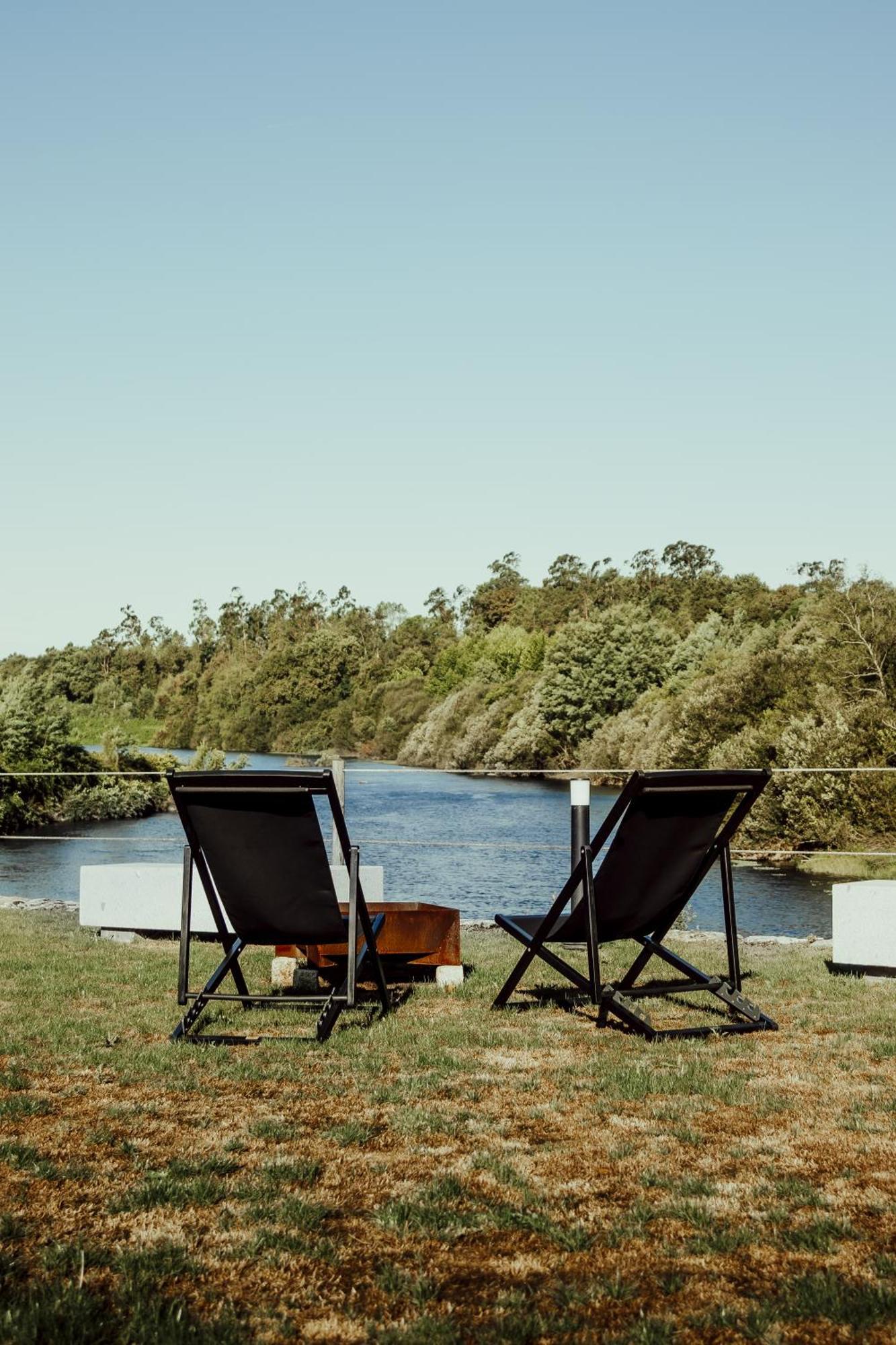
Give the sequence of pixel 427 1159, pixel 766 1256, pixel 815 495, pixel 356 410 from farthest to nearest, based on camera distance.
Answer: pixel 815 495 < pixel 356 410 < pixel 427 1159 < pixel 766 1256

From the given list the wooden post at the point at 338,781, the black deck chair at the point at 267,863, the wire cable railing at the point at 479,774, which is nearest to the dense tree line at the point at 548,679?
the wire cable railing at the point at 479,774

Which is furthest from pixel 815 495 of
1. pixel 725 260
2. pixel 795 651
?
pixel 725 260

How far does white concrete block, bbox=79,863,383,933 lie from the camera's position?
7.02 m

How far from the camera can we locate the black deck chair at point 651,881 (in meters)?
4.25

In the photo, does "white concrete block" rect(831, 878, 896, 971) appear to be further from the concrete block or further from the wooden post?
the wooden post

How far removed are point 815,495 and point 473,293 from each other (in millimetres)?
14702

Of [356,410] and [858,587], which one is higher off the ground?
[356,410]

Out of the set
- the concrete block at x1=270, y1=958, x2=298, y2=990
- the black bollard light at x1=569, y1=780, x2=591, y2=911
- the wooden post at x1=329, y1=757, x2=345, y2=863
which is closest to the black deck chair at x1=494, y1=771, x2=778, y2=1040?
the concrete block at x1=270, y1=958, x2=298, y2=990

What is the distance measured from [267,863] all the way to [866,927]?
304 cm

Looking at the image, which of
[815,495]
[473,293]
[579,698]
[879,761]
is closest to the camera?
[473,293]

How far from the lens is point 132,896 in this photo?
23.2 ft

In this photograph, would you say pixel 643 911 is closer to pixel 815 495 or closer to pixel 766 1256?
pixel 766 1256

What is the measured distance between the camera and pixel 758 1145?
3002mm

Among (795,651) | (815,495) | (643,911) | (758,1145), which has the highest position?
(815,495)
